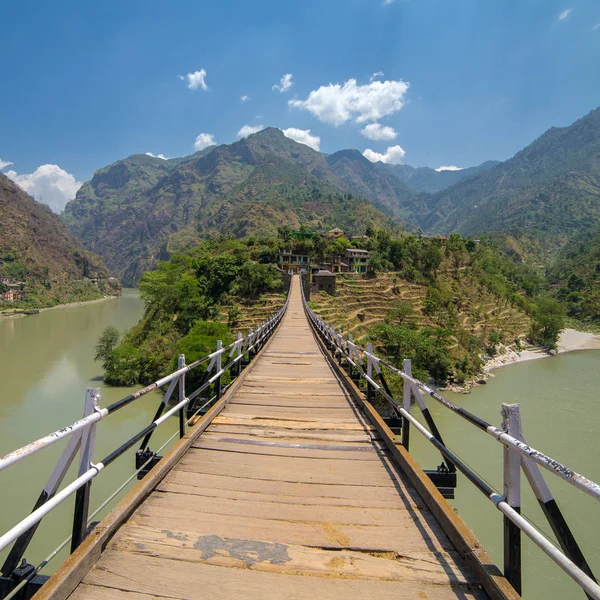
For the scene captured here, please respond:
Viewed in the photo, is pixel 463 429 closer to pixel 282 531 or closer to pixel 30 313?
pixel 282 531

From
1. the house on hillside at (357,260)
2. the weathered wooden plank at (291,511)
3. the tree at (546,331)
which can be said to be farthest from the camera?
the house on hillside at (357,260)

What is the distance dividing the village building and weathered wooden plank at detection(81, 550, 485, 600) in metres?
34.7

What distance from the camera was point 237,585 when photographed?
1.88 metres

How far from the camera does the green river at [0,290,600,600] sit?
11.5m

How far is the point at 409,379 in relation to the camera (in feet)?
10.8

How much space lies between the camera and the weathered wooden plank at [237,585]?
1.83m

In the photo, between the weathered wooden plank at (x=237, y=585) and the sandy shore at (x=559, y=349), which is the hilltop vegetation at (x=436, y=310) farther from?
the weathered wooden plank at (x=237, y=585)

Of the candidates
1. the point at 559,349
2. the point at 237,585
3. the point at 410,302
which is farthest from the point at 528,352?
the point at 237,585

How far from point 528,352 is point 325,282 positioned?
75.8ft

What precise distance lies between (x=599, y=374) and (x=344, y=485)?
40.0 m

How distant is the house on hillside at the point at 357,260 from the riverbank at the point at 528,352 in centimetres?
1944

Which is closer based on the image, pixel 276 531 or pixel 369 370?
pixel 276 531

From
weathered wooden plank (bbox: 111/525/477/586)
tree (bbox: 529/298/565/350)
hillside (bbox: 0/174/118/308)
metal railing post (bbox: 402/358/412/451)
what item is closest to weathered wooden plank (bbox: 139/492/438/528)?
weathered wooden plank (bbox: 111/525/477/586)

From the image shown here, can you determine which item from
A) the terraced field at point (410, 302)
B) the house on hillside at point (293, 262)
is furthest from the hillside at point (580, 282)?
the house on hillside at point (293, 262)
